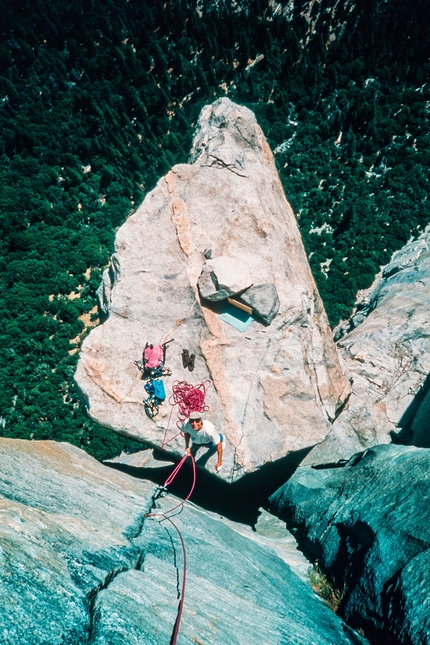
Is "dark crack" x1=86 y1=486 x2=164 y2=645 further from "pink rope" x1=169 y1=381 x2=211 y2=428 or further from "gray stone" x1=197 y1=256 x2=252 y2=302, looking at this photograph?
"gray stone" x1=197 y1=256 x2=252 y2=302

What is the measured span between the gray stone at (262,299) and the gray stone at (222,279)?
0.22m

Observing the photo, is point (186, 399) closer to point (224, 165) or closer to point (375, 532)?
point (375, 532)

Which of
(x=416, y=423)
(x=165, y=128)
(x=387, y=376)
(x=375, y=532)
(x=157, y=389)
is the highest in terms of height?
(x=165, y=128)

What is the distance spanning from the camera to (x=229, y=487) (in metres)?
10.7

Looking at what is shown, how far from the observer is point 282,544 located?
8.72m

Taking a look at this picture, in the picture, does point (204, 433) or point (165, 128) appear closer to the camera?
point (204, 433)

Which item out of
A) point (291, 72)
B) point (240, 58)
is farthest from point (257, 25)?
point (291, 72)

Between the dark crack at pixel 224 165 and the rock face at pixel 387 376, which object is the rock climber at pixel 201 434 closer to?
the rock face at pixel 387 376

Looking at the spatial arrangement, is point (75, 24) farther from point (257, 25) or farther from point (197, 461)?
point (197, 461)

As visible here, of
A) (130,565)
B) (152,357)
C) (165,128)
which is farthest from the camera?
(165,128)

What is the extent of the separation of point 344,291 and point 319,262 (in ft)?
7.56

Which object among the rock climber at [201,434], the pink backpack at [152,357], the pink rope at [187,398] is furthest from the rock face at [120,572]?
the pink backpack at [152,357]

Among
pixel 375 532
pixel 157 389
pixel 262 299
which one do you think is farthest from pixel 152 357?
pixel 375 532

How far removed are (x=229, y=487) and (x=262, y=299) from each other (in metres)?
5.24
